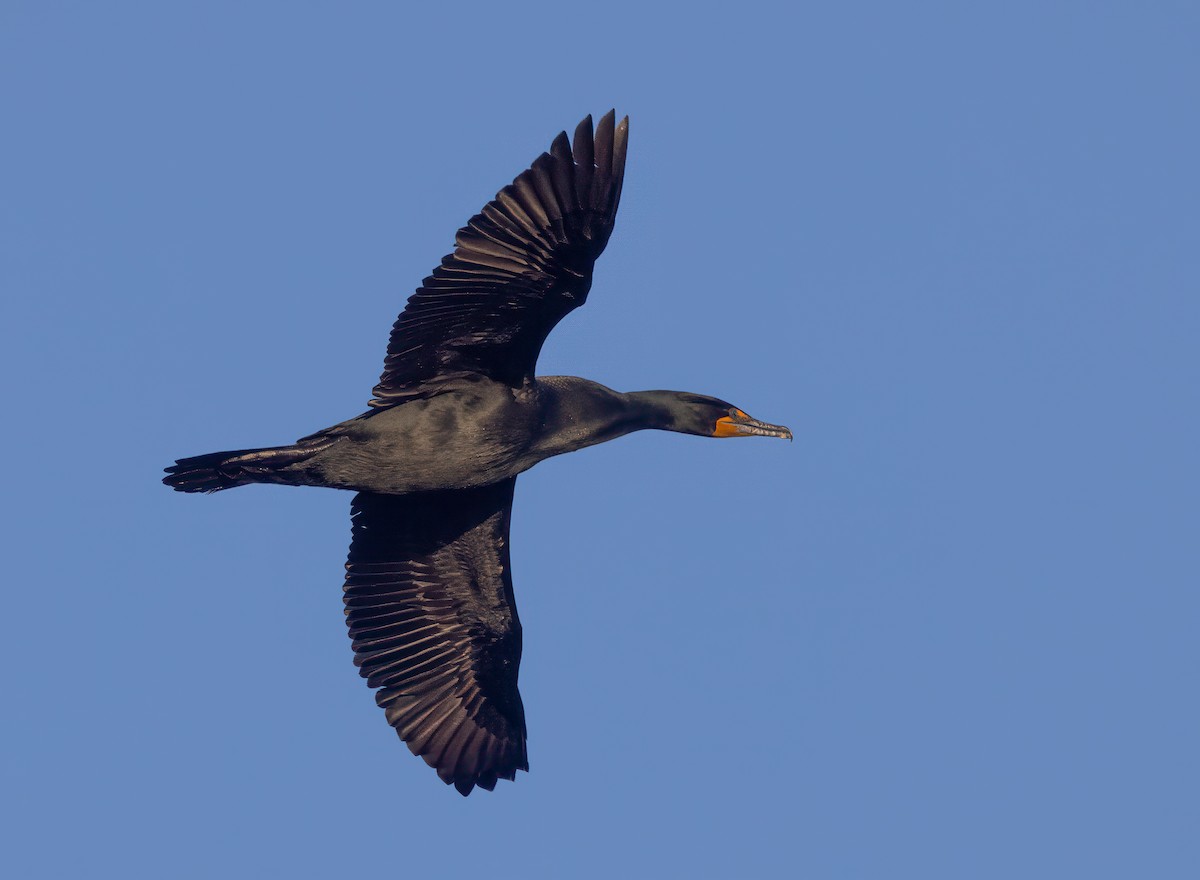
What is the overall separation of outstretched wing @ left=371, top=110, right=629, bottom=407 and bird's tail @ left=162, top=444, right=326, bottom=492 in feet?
2.08

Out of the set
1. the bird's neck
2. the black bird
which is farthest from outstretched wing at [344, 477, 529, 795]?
the bird's neck

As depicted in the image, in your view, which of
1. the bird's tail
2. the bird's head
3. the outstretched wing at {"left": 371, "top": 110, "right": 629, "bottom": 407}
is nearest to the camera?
the outstretched wing at {"left": 371, "top": 110, "right": 629, "bottom": 407}

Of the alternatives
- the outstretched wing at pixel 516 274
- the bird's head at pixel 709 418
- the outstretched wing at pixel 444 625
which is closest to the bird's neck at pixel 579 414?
the outstretched wing at pixel 516 274

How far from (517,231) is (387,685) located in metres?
3.59

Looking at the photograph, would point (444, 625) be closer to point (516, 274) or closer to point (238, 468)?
point (238, 468)

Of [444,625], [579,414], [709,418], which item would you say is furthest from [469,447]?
[709,418]

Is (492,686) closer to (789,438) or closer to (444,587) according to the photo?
(444,587)

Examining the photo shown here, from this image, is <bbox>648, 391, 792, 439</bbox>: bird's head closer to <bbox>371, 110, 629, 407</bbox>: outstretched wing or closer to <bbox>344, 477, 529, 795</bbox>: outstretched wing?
<bbox>344, 477, 529, 795</bbox>: outstretched wing

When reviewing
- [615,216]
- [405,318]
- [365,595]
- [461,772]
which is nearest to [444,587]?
[365,595]

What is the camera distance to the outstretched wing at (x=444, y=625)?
12.1m

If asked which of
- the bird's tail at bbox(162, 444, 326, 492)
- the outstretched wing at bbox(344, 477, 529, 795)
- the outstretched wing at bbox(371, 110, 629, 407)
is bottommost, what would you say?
the outstretched wing at bbox(344, 477, 529, 795)

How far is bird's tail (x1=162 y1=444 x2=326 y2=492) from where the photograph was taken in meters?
11.0

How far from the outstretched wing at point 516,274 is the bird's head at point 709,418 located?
5.24 ft

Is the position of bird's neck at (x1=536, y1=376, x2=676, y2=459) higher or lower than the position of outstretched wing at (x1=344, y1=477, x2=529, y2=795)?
higher
